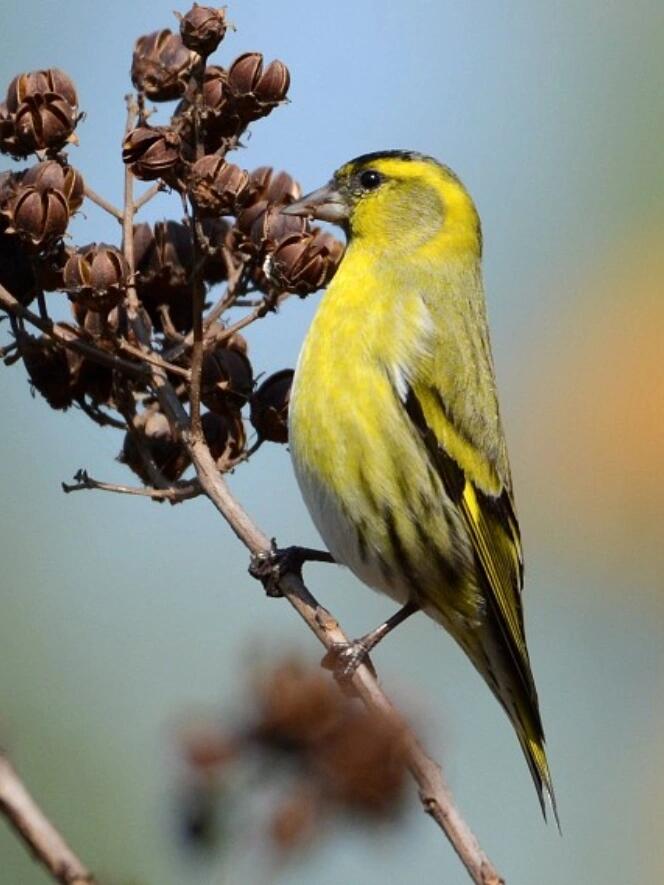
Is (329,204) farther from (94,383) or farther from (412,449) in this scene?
(94,383)

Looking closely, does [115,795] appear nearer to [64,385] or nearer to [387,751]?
[64,385]

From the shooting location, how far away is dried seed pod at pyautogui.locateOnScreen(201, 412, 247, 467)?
304 centimetres

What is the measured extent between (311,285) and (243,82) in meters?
0.44

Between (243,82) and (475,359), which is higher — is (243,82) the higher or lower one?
the higher one

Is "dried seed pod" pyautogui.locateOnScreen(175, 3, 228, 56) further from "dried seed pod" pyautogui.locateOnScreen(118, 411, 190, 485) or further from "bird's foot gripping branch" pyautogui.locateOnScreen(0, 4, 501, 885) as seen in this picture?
"dried seed pod" pyautogui.locateOnScreen(118, 411, 190, 485)

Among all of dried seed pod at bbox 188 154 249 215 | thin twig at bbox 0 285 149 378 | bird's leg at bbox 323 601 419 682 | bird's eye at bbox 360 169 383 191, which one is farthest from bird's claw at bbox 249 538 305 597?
bird's eye at bbox 360 169 383 191

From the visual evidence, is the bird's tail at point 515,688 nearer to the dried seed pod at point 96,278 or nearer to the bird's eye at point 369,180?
the bird's eye at point 369,180

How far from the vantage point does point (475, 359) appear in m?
3.82

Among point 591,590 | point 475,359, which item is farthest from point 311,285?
point 591,590

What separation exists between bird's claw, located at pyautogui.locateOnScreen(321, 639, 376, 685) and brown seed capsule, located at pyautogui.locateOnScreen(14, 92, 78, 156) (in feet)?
3.73

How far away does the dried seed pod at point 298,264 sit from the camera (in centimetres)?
293

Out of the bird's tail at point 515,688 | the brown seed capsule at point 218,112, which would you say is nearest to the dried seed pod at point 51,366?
the brown seed capsule at point 218,112

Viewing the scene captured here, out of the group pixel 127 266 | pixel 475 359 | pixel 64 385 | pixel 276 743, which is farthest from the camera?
pixel 475 359

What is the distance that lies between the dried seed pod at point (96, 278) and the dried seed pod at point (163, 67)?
17.6 inches
